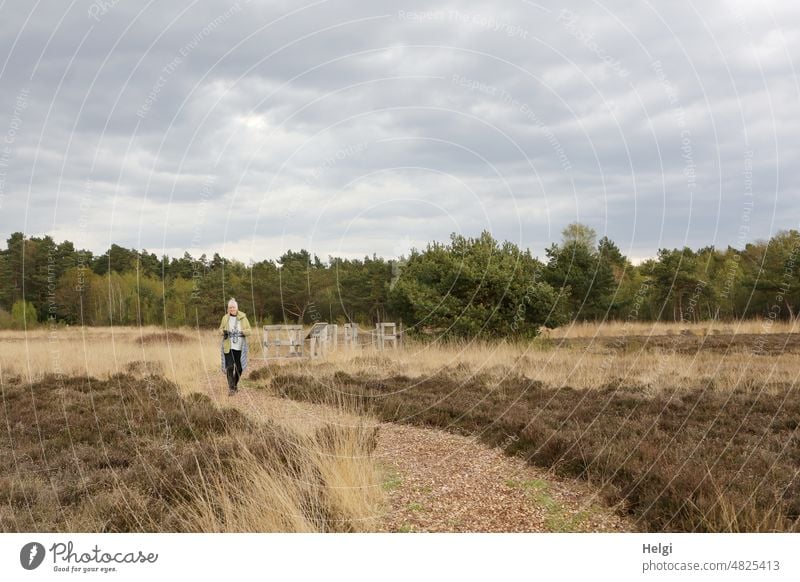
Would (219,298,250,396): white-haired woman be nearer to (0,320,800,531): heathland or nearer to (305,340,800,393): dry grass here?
(0,320,800,531): heathland

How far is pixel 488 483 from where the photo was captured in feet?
23.4

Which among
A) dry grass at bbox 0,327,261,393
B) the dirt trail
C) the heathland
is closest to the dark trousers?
the heathland

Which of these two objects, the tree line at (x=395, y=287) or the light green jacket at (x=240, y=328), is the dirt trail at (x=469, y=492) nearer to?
the light green jacket at (x=240, y=328)

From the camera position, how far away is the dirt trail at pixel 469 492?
593cm

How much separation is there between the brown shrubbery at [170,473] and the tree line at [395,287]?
366 centimetres

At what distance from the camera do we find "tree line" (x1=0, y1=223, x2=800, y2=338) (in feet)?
68.5

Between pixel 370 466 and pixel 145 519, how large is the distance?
2.41 m

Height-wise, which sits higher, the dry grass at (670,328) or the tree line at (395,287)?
the tree line at (395,287)

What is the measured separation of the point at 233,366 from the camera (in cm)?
1389
